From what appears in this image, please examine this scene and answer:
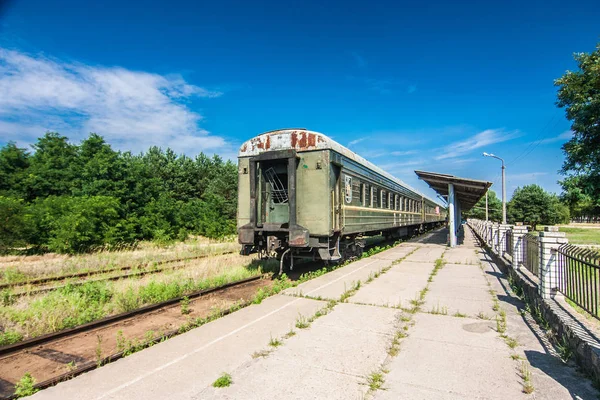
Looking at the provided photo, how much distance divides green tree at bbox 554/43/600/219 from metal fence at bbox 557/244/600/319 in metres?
20.2

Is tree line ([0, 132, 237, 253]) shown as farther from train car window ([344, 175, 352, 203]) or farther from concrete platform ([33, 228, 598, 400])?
concrete platform ([33, 228, 598, 400])

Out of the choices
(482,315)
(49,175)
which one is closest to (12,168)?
(49,175)

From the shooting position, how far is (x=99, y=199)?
14.7 meters

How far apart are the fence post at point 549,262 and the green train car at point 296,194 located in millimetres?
4050

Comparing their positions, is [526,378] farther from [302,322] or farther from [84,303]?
[84,303]

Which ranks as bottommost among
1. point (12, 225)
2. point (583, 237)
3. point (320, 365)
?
point (583, 237)

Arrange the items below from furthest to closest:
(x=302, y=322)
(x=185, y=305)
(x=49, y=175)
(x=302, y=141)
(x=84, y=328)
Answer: (x=49, y=175) → (x=302, y=141) → (x=185, y=305) → (x=302, y=322) → (x=84, y=328)

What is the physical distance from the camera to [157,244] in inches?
677

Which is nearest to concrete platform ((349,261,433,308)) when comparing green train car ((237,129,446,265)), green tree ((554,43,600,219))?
green train car ((237,129,446,265))

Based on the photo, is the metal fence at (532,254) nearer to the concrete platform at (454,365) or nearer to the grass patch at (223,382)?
the concrete platform at (454,365)

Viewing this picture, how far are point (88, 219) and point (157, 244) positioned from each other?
4271 mm

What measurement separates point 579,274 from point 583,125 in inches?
848

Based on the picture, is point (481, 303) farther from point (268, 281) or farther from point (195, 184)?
point (195, 184)

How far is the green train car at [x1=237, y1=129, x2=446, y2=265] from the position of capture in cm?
799
